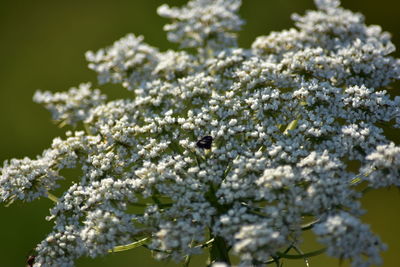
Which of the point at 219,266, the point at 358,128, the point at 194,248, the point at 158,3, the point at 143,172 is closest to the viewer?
the point at 219,266

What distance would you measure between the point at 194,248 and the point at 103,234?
646 millimetres

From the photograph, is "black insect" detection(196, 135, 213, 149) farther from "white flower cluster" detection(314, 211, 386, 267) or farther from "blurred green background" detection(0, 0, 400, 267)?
"blurred green background" detection(0, 0, 400, 267)

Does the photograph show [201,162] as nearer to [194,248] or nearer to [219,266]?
[194,248]

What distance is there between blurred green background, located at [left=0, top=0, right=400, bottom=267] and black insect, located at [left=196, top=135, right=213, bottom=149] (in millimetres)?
3925

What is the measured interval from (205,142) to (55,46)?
7.07m

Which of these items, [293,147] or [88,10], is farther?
[88,10]

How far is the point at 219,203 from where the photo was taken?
140 inches

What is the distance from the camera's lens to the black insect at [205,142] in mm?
3906

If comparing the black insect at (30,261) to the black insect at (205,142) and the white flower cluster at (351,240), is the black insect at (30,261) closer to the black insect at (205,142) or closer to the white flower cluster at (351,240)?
the black insect at (205,142)

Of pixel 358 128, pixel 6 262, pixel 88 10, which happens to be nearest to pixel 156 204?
pixel 358 128

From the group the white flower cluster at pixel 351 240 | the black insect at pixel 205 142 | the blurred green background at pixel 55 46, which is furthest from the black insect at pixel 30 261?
the blurred green background at pixel 55 46

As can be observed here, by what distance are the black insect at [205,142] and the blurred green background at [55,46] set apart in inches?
155

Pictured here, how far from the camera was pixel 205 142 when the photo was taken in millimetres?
3910

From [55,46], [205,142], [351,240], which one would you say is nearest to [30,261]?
[205,142]
